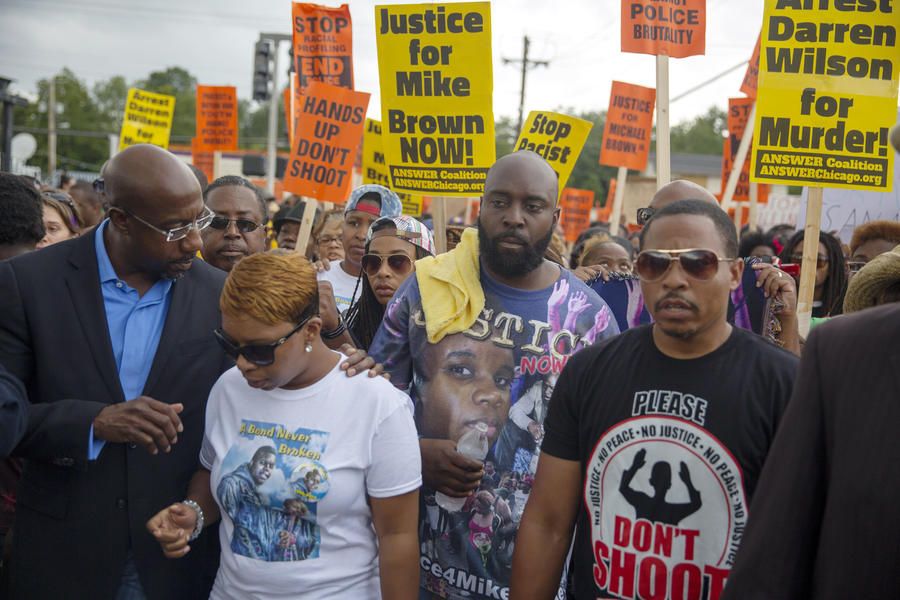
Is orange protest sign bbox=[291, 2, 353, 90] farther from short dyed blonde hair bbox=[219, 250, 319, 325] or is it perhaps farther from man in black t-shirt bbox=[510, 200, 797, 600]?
man in black t-shirt bbox=[510, 200, 797, 600]

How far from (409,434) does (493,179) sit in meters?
1.07

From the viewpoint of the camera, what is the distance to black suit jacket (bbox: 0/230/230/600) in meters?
2.65

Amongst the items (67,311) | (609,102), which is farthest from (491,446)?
(609,102)

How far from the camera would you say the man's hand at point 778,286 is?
312 cm

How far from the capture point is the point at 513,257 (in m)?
3.02

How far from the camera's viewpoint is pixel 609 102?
10.4 meters

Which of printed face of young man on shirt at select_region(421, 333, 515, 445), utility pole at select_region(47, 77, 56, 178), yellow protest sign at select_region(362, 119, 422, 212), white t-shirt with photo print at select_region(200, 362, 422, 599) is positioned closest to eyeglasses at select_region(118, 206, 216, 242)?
white t-shirt with photo print at select_region(200, 362, 422, 599)

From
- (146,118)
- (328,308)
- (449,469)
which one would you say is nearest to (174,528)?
(449,469)

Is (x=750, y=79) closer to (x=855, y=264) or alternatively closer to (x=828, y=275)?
(x=828, y=275)

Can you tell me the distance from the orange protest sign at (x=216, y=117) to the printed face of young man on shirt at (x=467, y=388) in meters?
9.40

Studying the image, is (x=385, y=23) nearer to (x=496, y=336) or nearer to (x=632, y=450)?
(x=496, y=336)

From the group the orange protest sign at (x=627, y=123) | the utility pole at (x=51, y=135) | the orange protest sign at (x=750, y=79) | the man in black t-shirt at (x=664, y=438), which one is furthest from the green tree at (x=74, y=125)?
the man in black t-shirt at (x=664, y=438)

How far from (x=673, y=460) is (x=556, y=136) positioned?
528 centimetres

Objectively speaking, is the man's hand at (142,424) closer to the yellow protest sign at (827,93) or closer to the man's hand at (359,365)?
the man's hand at (359,365)
